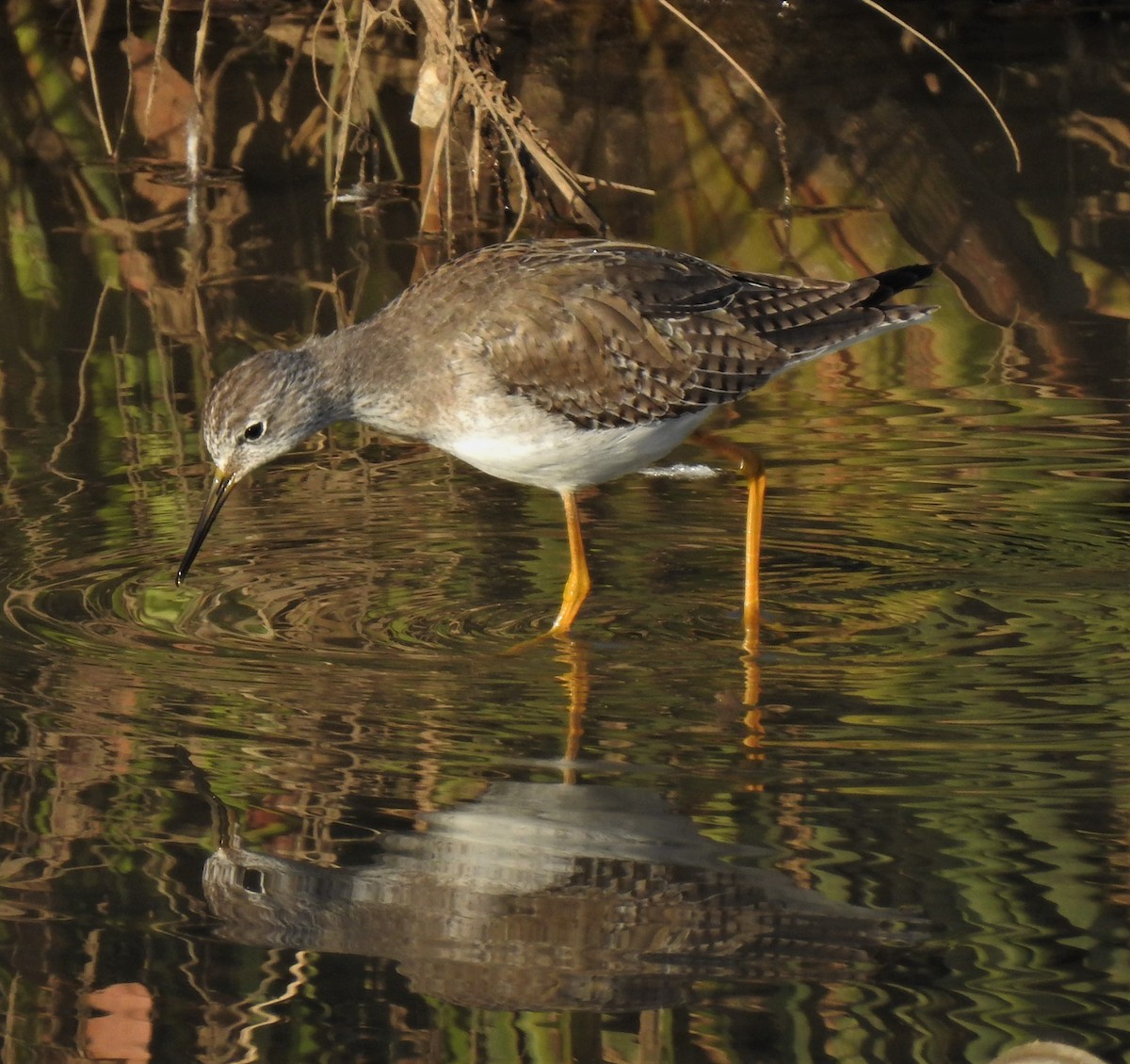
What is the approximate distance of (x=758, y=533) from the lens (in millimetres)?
7609

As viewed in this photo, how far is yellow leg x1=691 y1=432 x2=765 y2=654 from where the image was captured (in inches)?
282

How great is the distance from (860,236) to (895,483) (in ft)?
10.6

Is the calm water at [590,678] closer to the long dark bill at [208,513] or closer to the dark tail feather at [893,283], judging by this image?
the long dark bill at [208,513]

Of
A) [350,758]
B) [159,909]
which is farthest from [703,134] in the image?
[159,909]

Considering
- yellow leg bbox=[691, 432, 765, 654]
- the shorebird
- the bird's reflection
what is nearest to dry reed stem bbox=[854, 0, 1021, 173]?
the shorebird

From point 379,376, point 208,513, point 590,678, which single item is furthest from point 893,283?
point 208,513

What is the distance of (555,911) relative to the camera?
16.2 ft

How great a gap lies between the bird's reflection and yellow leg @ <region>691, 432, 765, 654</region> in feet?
5.63

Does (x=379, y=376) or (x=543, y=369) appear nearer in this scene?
(x=543, y=369)

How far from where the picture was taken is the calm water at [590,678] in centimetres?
468

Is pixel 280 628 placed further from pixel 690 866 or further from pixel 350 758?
pixel 690 866

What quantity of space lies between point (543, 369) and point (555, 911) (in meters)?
2.70

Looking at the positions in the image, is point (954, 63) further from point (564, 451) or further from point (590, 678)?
point (590, 678)

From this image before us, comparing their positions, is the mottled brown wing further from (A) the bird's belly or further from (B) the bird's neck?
(B) the bird's neck
